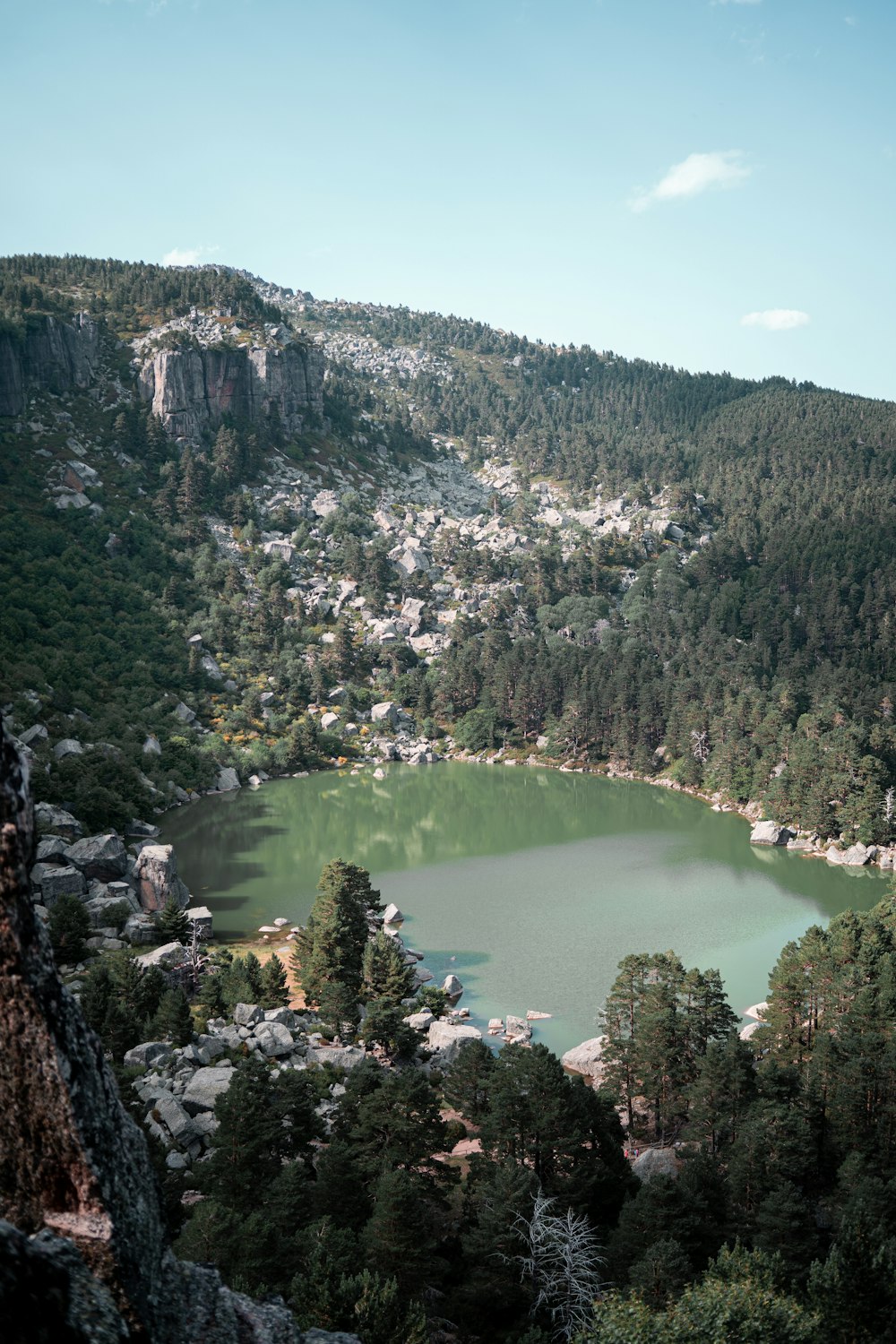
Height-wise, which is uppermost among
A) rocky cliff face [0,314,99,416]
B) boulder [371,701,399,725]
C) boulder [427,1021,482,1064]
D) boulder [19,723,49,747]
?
rocky cliff face [0,314,99,416]

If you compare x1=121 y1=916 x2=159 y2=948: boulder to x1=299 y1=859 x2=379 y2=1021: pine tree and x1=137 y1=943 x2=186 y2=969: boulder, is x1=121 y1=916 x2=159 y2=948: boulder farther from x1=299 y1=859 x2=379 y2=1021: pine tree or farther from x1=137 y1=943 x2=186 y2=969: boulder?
x1=299 y1=859 x2=379 y2=1021: pine tree

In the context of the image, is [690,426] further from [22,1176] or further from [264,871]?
[22,1176]

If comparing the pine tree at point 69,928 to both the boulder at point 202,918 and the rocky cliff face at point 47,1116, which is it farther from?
the rocky cliff face at point 47,1116

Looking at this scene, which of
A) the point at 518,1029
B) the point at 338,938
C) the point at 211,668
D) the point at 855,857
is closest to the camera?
the point at 518,1029

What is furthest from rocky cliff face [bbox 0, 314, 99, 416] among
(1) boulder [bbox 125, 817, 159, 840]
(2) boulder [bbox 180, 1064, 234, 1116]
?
(2) boulder [bbox 180, 1064, 234, 1116]

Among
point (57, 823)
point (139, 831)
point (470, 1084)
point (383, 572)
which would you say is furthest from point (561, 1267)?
point (383, 572)

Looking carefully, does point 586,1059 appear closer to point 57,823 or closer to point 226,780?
point 57,823
